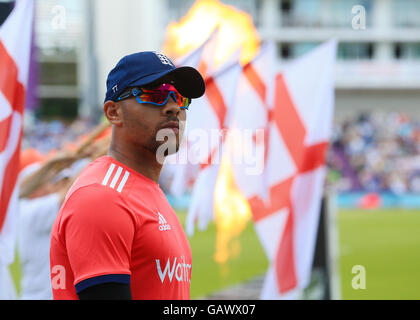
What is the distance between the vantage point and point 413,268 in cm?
946

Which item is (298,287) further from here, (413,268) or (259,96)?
(413,268)

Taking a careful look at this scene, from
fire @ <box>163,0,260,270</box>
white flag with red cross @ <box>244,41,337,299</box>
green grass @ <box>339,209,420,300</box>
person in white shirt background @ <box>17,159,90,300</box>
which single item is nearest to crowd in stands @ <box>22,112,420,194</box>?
green grass @ <box>339,209,420,300</box>

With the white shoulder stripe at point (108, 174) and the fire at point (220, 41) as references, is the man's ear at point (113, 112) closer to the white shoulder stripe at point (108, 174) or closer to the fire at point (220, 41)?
the white shoulder stripe at point (108, 174)

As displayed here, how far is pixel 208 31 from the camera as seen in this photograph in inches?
299

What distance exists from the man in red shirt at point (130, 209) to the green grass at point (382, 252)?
576 cm

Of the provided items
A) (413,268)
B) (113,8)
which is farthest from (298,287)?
(113,8)

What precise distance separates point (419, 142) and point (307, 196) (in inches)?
901

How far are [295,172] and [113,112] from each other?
344 cm

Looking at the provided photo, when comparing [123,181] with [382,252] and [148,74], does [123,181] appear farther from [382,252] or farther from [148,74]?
[382,252]

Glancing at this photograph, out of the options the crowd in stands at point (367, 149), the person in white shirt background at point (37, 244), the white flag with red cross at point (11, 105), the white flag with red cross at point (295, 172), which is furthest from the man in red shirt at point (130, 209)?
the crowd in stands at point (367, 149)

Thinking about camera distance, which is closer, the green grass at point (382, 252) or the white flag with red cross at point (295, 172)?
the white flag with red cross at point (295, 172)

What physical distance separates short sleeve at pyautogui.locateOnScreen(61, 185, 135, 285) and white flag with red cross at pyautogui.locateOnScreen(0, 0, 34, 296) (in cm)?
153

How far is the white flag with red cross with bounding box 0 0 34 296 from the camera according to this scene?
3.12 meters

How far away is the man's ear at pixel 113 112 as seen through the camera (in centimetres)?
198
